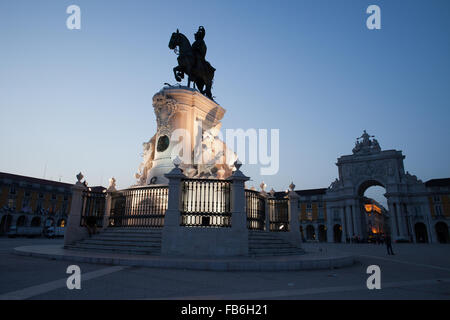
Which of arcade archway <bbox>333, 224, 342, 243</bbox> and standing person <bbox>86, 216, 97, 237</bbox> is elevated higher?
standing person <bbox>86, 216, 97, 237</bbox>

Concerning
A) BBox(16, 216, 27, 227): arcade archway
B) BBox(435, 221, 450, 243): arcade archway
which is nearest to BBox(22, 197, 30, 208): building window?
BBox(16, 216, 27, 227): arcade archway

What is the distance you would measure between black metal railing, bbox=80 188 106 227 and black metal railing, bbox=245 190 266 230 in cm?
693

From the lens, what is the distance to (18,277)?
16.7 ft

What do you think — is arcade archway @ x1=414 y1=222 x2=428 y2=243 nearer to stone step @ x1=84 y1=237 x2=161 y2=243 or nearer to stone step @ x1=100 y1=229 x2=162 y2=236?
stone step @ x1=100 y1=229 x2=162 y2=236

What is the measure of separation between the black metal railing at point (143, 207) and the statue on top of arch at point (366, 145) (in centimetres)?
6025

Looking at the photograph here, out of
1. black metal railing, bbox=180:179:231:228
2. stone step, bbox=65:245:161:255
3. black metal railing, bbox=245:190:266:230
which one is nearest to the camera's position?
stone step, bbox=65:245:161:255

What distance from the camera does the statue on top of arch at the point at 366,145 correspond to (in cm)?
6019

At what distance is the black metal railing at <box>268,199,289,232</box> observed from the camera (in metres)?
13.0

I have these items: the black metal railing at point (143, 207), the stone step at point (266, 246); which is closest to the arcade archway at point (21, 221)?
the black metal railing at point (143, 207)

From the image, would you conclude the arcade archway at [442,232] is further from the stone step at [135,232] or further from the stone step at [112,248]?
the stone step at [112,248]

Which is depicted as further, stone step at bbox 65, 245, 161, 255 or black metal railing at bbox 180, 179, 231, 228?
black metal railing at bbox 180, 179, 231, 228

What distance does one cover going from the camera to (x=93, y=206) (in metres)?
12.5

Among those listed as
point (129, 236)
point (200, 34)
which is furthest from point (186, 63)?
point (129, 236)

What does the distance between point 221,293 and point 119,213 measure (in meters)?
8.89
